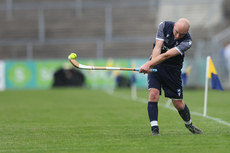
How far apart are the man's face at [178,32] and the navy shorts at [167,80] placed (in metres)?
0.54

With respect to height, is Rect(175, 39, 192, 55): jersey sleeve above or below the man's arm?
above

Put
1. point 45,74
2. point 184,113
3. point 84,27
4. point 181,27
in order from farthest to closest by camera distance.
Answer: point 84,27
point 45,74
point 184,113
point 181,27

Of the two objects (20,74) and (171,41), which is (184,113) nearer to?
(171,41)

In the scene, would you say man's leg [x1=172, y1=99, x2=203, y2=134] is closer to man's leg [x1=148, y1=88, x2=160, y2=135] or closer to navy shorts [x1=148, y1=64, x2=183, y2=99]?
navy shorts [x1=148, y1=64, x2=183, y2=99]

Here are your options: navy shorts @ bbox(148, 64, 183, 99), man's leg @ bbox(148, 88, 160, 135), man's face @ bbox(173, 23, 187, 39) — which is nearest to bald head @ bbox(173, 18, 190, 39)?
man's face @ bbox(173, 23, 187, 39)

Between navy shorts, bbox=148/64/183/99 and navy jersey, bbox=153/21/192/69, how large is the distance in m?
0.10

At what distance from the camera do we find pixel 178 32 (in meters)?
7.58

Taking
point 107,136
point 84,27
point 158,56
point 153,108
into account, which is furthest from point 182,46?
point 84,27

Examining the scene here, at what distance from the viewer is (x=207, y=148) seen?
6414mm

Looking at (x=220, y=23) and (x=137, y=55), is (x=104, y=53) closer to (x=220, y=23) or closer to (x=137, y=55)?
(x=137, y=55)

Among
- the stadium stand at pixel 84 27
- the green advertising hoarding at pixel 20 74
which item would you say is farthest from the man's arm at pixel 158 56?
the stadium stand at pixel 84 27

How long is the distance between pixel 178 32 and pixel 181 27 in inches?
4.5

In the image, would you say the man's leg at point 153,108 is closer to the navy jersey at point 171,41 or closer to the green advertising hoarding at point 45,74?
the navy jersey at point 171,41

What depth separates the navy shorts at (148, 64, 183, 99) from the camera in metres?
7.96
